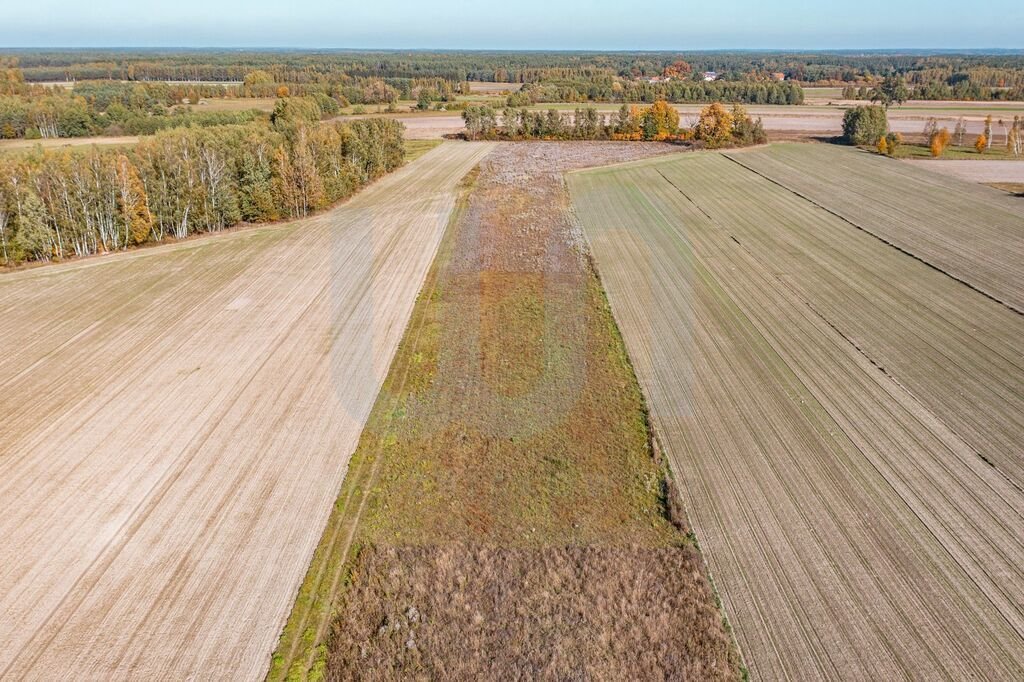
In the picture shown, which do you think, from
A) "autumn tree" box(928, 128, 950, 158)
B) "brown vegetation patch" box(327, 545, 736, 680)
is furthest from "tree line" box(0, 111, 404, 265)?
"autumn tree" box(928, 128, 950, 158)

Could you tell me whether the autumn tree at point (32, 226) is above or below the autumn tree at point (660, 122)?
below

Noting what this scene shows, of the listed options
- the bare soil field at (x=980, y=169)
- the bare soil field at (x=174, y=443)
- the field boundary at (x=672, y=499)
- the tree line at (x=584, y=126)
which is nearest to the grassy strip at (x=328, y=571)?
the bare soil field at (x=174, y=443)

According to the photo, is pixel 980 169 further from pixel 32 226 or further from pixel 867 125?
pixel 32 226

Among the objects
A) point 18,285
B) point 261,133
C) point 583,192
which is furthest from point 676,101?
point 18,285

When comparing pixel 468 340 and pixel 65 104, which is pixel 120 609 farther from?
pixel 65 104

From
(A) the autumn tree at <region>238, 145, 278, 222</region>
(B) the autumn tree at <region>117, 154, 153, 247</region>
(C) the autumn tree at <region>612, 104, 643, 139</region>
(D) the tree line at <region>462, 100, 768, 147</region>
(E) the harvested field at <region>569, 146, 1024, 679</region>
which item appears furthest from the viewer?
(C) the autumn tree at <region>612, 104, 643, 139</region>

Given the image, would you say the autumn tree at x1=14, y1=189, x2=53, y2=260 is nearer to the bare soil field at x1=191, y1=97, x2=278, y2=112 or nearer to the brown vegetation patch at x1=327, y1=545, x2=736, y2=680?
the brown vegetation patch at x1=327, y1=545, x2=736, y2=680

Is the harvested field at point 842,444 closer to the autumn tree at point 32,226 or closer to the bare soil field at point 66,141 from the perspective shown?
the autumn tree at point 32,226
